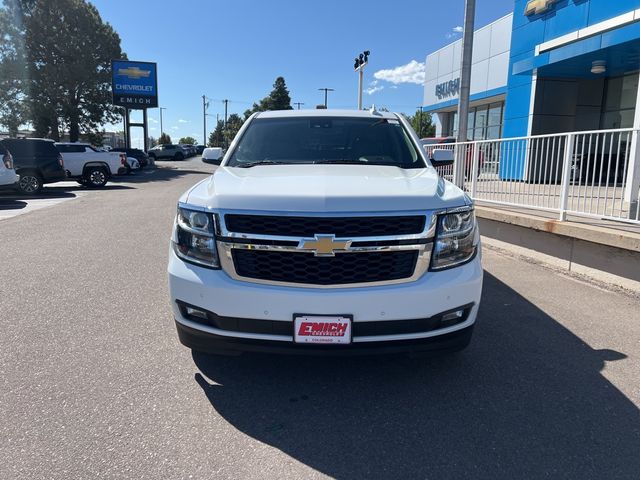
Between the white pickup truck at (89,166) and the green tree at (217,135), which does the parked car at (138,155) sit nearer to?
the white pickup truck at (89,166)

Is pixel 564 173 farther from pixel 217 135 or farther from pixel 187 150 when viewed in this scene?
pixel 217 135

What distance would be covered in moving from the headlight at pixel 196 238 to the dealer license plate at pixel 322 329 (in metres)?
0.60

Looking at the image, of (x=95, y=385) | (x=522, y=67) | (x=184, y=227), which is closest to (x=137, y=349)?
(x=95, y=385)

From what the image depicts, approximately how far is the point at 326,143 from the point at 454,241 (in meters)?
1.85

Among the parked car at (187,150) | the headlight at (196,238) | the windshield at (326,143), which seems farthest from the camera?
the parked car at (187,150)

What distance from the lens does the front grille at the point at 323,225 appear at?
2.78 m

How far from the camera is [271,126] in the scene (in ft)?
15.2

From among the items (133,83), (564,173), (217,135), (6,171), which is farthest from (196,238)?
(217,135)

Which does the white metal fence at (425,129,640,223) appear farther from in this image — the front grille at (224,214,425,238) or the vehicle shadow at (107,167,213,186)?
the vehicle shadow at (107,167,213,186)

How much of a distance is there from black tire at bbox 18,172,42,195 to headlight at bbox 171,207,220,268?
634 inches

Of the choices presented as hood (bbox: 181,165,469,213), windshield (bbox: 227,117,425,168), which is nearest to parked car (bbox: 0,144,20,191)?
windshield (bbox: 227,117,425,168)

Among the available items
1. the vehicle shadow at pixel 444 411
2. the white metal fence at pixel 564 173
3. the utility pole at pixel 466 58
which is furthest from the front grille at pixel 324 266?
the utility pole at pixel 466 58

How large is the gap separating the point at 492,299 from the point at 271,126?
2.87 metres

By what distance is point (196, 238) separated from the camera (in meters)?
2.94
